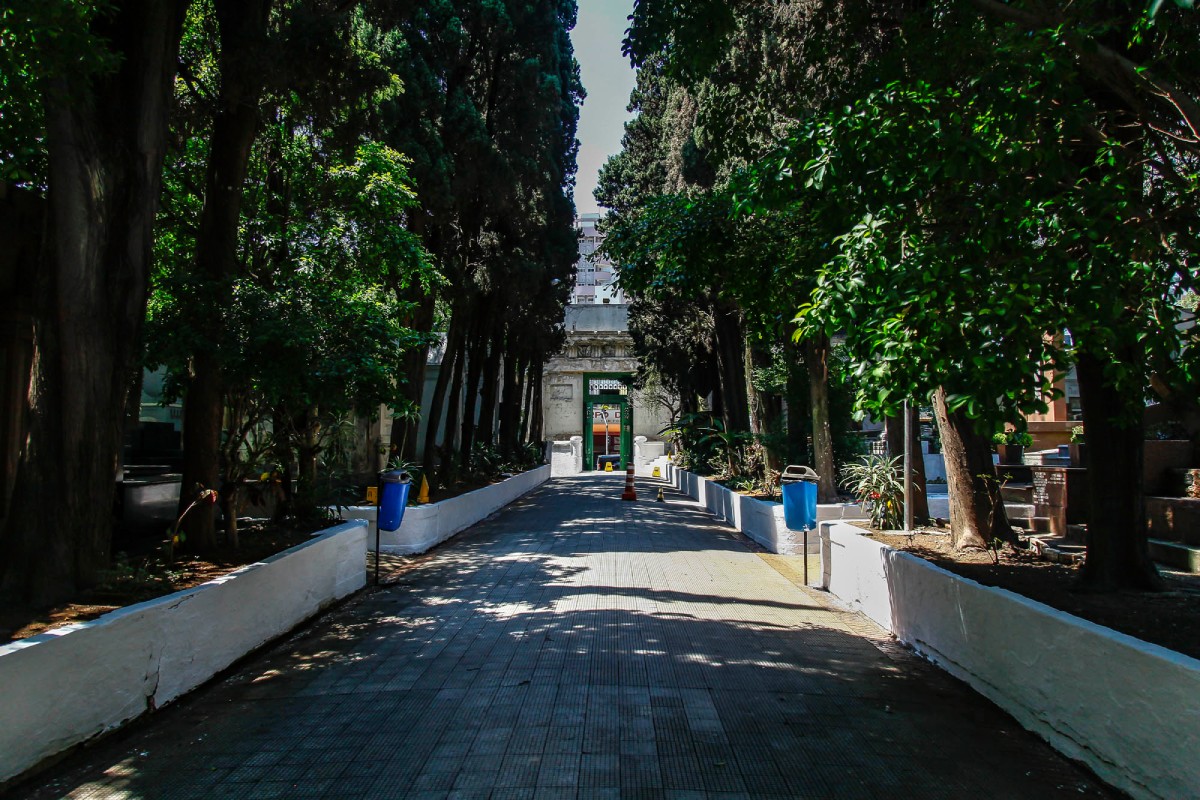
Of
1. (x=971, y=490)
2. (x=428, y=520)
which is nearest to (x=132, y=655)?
(x=971, y=490)

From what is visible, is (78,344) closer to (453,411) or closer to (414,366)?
(414,366)

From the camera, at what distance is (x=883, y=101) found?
5.63m

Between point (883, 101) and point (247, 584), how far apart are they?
593 cm

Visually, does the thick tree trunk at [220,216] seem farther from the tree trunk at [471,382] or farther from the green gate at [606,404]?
the green gate at [606,404]

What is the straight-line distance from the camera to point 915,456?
11953 mm

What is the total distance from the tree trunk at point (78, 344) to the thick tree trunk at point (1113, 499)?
7.00 m

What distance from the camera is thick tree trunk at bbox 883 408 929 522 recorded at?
10.9 m

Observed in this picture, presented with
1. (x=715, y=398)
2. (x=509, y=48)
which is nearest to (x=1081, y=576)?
(x=509, y=48)

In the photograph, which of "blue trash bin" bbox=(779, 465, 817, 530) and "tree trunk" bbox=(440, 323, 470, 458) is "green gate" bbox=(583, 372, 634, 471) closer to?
"tree trunk" bbox=(440, 323, 470, 458)

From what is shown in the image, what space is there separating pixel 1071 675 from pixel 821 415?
9978 mm

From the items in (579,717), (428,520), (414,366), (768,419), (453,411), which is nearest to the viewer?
(579,717)

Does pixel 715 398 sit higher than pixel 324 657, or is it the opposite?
pixel 715 398

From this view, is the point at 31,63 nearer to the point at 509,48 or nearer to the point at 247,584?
the point at 247,584

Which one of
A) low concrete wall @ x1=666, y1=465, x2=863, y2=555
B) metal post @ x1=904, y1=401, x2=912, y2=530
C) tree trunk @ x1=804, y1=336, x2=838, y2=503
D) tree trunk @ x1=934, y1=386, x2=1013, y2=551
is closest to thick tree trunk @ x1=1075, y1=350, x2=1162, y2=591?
tree trunk @ x1=934, y1=386, x2=1013, y2=551
